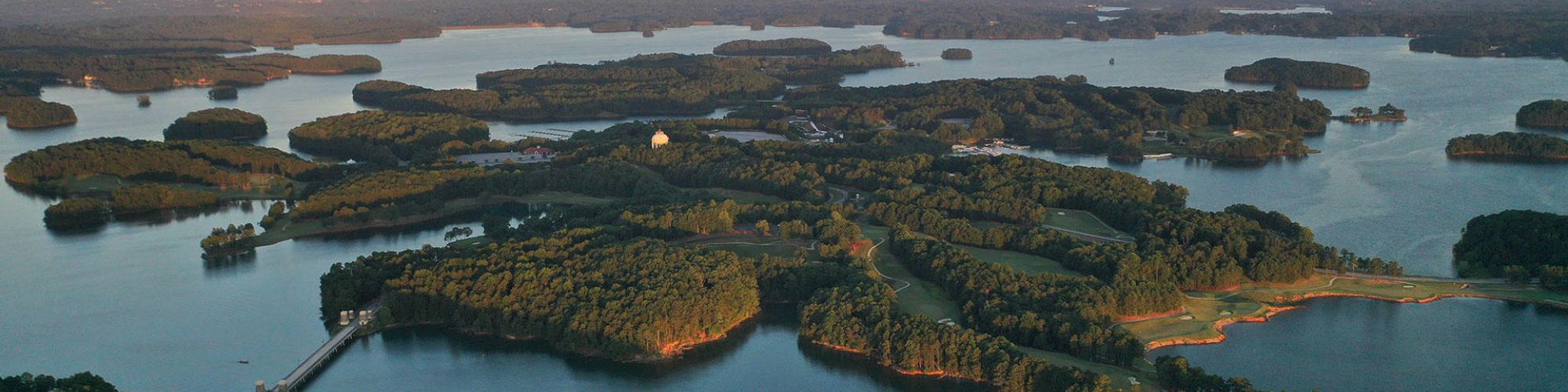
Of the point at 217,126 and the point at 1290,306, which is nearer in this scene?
the point at 1290,306

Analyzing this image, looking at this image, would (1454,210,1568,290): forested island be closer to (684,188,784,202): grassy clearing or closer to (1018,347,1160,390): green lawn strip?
(1018,347,1160,390): green lawn strip

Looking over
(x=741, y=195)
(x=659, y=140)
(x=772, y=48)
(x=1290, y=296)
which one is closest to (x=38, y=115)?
(x=659, y=140)

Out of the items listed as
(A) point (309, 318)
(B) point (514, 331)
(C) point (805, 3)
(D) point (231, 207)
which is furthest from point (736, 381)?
(C) point (805, 3)

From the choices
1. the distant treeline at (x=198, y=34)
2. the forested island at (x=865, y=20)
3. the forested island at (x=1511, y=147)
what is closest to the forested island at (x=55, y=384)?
the forested island at (x=1511, y=147)

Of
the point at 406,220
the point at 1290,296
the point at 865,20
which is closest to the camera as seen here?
the point at 1290,296

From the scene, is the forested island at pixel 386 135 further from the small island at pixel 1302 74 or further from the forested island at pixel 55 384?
the small island at pixel 1302 74

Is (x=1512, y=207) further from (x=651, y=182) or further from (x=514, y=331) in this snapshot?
(x=514, y=331)

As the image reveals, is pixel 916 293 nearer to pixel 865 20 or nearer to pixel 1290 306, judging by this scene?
pixel 1290 306
